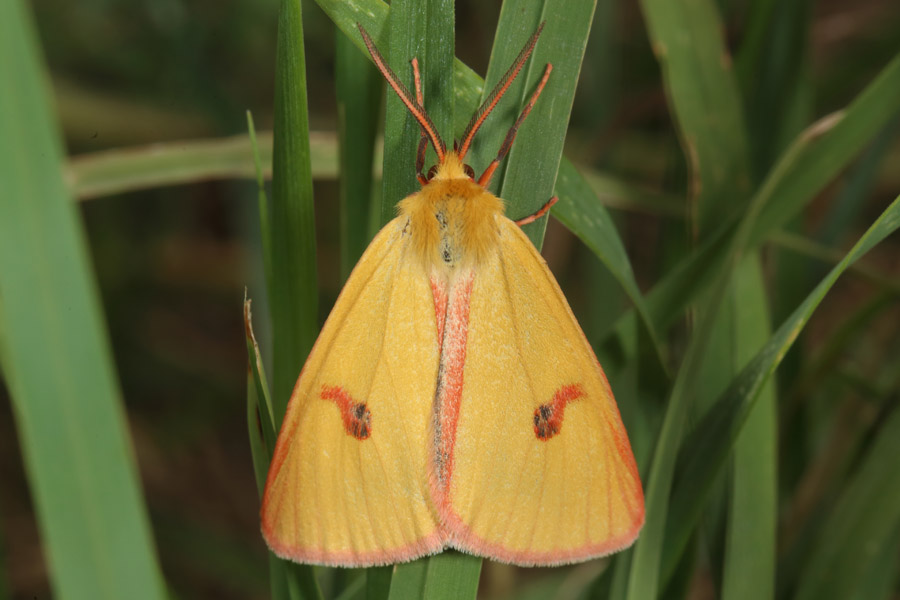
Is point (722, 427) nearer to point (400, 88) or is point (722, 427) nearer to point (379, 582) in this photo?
point (379, 582)

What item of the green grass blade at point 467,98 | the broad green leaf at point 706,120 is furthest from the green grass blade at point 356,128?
the broad green leaf at point 706,120

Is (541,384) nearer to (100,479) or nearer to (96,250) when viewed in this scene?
(100,479)

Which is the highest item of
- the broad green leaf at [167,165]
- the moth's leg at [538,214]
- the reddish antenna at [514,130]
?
the reddish antenna at [514,130]

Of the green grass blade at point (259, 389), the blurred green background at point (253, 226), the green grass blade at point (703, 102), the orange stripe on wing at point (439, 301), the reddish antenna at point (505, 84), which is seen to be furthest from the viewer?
the blurred green background at point (253, 226)

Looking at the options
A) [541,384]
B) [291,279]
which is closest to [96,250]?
[291,279]

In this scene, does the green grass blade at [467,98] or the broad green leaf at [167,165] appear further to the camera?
the broad green leaf at [167,165]

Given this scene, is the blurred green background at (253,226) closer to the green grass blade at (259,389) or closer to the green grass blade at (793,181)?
the green grass blade at (793,181)

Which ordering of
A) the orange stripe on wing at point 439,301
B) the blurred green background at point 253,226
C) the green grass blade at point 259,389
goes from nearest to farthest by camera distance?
the green grass blade at point 259,389
the orange stripe on wing at point 439,301
the blurred green background at point 253,226
